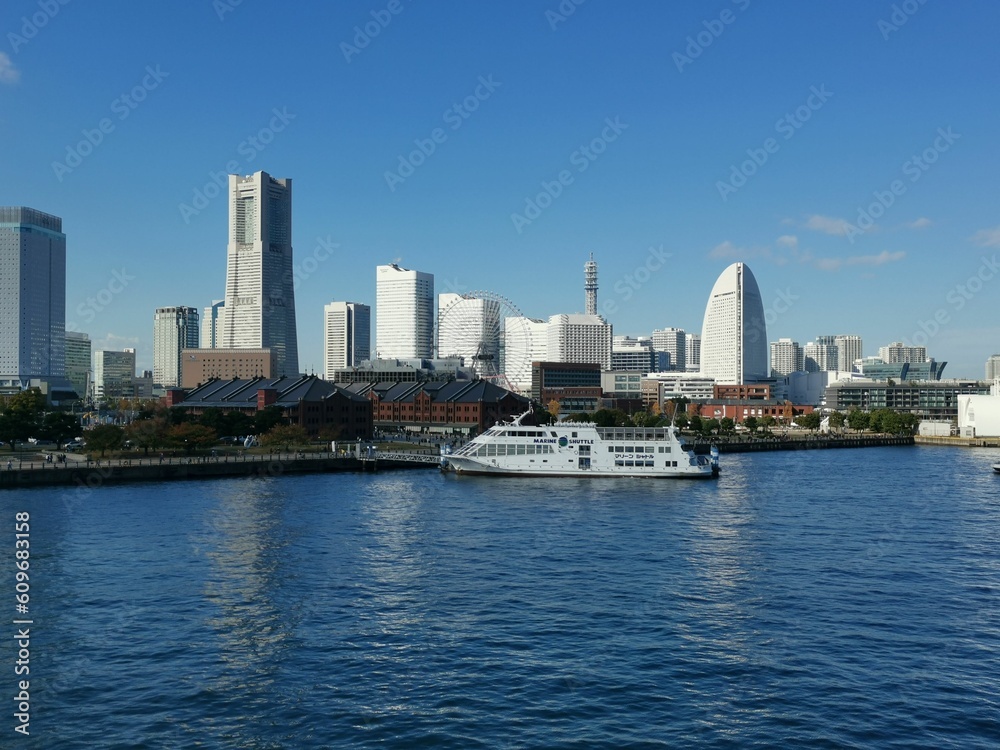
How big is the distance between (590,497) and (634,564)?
103 feet

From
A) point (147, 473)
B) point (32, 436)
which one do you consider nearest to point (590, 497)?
point (147, 473)

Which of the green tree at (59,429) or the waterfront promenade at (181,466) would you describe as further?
the green tree at (59,429)

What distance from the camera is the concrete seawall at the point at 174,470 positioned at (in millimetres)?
84688

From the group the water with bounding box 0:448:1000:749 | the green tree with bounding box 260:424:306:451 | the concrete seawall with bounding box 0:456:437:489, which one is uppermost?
the green tree with bounding box 260:424:306:451

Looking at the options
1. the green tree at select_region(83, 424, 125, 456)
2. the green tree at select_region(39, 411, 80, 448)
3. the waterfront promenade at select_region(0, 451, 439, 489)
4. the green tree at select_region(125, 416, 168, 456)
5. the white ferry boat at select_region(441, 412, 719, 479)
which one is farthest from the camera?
the green tree at select_region(39, 411, 80, 448)

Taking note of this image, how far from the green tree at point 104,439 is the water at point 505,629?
28964 mm

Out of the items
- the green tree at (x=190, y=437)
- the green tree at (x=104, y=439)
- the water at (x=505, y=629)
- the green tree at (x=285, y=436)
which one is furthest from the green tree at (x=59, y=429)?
the water at (x=505, y=629)

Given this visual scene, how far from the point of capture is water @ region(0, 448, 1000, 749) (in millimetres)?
28125

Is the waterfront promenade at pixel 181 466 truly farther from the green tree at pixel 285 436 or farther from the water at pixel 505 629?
the water at pixel 505 629

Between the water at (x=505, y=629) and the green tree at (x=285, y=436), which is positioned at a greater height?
the green tree at (x=285, y=436)

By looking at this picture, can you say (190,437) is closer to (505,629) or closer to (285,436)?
(285,436)

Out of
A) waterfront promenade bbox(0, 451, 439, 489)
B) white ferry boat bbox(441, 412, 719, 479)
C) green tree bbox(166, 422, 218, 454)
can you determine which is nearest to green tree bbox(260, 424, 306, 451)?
waterfront promenade bbox(0, 451, 439, 489)

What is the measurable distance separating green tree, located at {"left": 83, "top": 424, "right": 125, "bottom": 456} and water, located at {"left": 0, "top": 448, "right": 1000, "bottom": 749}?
2896cm

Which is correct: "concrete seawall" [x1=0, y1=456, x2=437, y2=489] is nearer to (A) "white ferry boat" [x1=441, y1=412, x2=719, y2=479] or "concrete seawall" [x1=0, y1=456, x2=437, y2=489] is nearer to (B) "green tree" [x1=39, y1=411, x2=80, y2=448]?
(A) "white ferry boat" [x1=441, y1=412, x2=719, y2=479]
